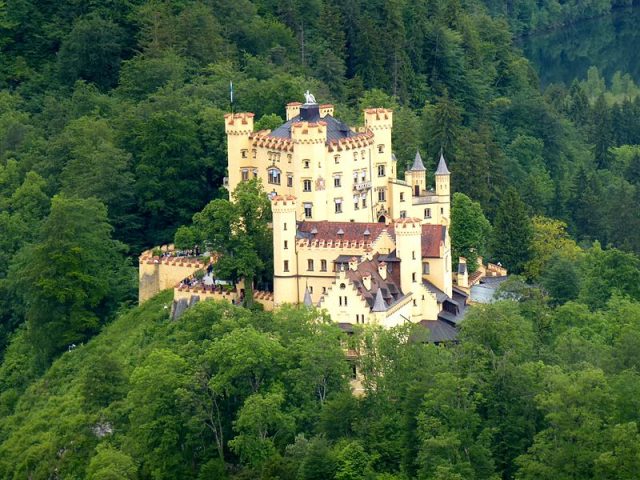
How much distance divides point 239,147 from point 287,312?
15.2 metres

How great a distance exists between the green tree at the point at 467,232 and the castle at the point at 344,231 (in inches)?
42.4

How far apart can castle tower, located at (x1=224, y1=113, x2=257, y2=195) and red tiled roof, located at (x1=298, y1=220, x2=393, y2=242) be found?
7015 millimetres

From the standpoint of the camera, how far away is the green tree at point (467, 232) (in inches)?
4924

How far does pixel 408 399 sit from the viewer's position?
332 ft

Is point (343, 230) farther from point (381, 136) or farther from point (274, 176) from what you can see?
point (381, 136)

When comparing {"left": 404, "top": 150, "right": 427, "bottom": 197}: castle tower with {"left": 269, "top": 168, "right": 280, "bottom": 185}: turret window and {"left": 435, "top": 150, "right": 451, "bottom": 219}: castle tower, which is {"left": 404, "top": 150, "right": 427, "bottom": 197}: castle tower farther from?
{"left": 269, "top": 168, "right": 280, "bottom": 185}: turret window

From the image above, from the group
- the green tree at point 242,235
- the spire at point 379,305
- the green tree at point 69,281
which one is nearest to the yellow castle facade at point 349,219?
the spire at point 379,305

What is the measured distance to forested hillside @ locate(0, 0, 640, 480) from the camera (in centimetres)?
10075

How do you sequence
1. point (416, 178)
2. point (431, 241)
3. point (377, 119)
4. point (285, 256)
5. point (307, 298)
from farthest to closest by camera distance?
point (416, 178) → point (377, 119) → point (431, 241) → point (285, 256) → point (307, 298)

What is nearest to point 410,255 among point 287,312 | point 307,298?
point 307,298

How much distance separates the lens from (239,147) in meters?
121

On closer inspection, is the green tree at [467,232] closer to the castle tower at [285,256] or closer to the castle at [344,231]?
the castle at [344,231]

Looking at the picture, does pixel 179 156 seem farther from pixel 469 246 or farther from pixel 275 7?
pixel 275 7

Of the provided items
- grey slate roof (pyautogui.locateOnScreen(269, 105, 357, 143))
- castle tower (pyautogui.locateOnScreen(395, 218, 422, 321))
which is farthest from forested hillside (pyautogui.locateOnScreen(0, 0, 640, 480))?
grey slate roof (pyautogui.locateOnScreen(269, 105, 357, 143))
